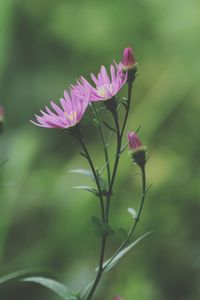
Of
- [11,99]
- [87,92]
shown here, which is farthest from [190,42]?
[87,92]

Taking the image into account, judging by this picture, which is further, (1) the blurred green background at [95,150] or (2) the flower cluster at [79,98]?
(1) the blurred green background at [95,150]

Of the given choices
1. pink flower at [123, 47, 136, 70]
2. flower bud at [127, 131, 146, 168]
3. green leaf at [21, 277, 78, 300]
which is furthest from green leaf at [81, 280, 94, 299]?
pink flower at [123, 47, 136, 70]

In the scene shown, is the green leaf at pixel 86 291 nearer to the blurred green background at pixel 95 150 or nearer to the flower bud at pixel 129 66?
the flower bud at pixel 129 66

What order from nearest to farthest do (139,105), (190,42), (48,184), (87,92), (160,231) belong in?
1. (87,92)
2. (160,231)
3. (48,184)
4. (139,105)
5. (190,42)

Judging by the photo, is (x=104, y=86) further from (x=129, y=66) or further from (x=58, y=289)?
(x=58, y=289)

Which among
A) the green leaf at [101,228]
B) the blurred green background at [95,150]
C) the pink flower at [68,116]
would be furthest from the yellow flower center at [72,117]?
the blurred green background at [95,150]

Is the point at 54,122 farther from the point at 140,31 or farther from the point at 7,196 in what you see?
the point at 140,31

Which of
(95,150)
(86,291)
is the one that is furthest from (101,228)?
(95,150)
